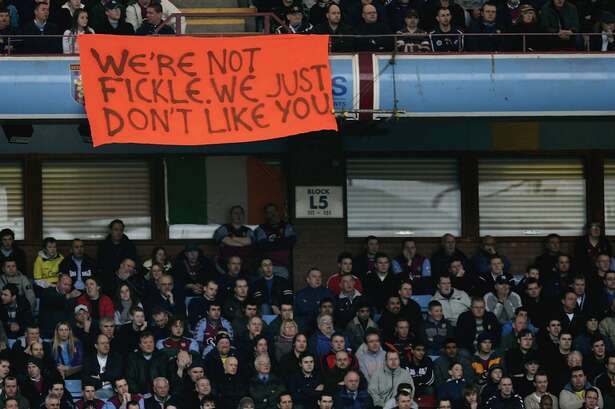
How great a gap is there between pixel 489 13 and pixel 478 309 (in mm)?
4042

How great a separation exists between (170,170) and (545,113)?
18.7ft

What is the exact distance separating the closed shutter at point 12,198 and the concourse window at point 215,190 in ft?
6.71

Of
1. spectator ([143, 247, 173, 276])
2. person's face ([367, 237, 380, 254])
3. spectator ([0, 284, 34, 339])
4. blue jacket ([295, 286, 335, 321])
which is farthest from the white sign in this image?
spectator ([0, 284, 34, 339])

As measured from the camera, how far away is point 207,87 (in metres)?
22.2

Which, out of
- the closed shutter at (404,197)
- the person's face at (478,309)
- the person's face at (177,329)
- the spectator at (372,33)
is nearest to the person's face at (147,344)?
the person's face at (177,329)

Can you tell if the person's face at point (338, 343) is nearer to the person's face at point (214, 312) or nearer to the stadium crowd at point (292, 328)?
Result: the stadium crowd at point (292, 328)

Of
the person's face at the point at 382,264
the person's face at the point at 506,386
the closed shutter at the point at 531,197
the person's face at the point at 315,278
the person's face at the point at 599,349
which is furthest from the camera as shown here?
the closed shutter at the point at 531,197

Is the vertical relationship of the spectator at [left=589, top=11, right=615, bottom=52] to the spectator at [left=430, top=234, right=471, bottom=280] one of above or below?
above

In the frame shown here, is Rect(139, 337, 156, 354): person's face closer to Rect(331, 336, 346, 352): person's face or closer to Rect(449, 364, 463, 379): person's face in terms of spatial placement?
Rect(331, 336, 346, 352): person's face

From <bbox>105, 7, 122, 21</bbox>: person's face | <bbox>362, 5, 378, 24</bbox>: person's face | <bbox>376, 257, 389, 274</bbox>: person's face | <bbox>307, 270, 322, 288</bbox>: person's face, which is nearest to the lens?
<bbox>362, 5, 378, 24</bbox>: person's face

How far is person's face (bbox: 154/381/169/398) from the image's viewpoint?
69.9 ft

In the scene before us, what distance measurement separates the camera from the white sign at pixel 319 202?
25.2 metres

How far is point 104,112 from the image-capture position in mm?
21844

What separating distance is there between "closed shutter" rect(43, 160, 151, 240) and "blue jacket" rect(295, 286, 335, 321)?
3000 mm
